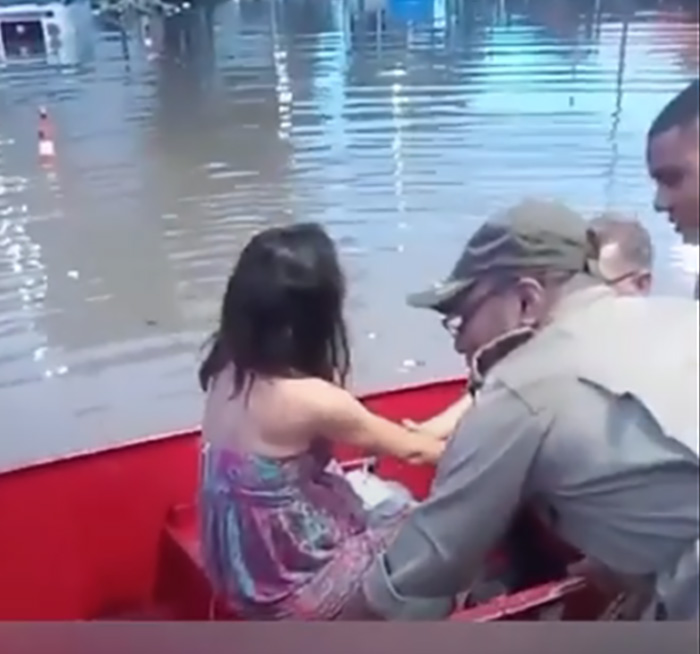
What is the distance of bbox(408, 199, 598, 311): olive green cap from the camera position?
593 millimetres

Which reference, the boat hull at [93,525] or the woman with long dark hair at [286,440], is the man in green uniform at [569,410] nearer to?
the woman with long dark hair at [286,440]

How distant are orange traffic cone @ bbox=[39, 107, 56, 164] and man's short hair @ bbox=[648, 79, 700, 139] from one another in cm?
34

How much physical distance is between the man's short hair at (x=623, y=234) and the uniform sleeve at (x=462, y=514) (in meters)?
0.09

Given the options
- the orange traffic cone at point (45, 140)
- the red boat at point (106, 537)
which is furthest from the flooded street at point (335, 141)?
the red boat at point (106, 537)

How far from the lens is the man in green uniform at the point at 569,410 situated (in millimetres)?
574

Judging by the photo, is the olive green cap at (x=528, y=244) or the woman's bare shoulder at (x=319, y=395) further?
the woman's bare shoulder at (x=319, y=395)

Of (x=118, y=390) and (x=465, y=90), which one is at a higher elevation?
(x=465, y=90)

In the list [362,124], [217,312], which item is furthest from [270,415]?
[362,124]

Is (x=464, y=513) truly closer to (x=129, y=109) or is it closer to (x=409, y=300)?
(x=409, y=300)

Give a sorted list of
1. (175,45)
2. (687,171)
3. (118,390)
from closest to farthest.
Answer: (687,171), (175,45), (118,390)

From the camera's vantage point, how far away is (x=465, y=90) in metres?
0.65

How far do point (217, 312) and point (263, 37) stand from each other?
0.51 feet

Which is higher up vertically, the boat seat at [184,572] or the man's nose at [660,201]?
the man's nose at [660,201]

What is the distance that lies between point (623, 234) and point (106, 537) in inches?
17.7
